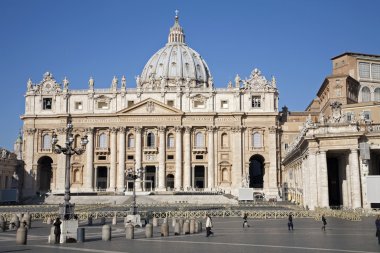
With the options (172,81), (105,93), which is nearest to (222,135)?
(105,93)

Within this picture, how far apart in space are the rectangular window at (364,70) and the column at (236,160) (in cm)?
2076

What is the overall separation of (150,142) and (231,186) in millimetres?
14349

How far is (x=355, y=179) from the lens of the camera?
1428 inches

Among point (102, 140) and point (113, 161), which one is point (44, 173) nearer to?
point (102, 140)

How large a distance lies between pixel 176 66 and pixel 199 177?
138ft

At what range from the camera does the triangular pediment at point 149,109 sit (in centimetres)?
7475

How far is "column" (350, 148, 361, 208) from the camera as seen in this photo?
118 ft

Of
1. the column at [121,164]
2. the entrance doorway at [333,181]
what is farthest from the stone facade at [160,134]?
the entrance doorway at [333,181]

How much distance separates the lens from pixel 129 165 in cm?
7525

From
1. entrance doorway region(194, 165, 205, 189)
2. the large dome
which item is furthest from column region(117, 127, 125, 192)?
the large dome

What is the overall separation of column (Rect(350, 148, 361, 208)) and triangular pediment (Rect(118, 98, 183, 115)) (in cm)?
4084

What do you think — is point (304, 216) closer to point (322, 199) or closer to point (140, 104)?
point (322, 199)

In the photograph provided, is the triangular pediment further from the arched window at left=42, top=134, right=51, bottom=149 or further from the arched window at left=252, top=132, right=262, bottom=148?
the arched window at left=42, top=134, right=51, bottom=149

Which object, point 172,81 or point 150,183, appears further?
point 172,81
